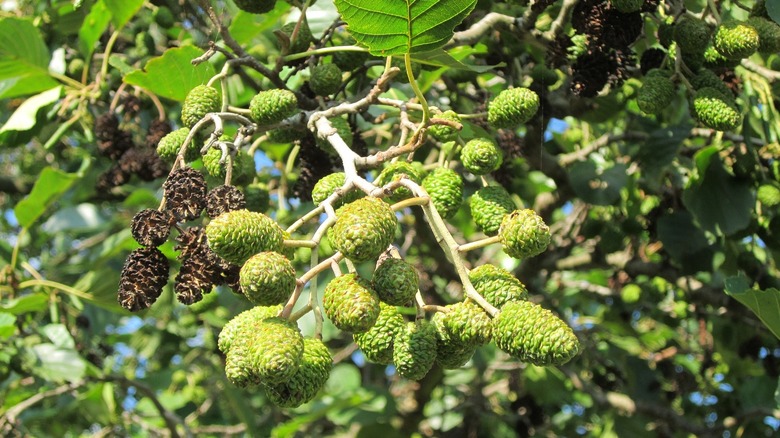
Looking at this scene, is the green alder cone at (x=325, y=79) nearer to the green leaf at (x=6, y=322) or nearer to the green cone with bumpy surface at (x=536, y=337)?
the green cone with bumpy surface at (x=536, y=337)

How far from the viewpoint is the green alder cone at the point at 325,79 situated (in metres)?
1.67

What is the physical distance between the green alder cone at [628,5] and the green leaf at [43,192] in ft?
5.89

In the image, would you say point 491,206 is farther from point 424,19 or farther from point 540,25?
point 540,25

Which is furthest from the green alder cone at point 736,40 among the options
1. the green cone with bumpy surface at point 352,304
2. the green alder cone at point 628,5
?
the green cone with bumpy surface at point 352,304

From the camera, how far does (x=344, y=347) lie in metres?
4.12

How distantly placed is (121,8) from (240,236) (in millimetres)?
1573

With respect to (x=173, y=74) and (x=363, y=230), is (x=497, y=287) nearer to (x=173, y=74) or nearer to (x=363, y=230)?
(x=363, y=230)

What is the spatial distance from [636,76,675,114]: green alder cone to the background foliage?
0.37 ft

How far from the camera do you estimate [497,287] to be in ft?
3.91

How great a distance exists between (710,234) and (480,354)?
5.74 feet

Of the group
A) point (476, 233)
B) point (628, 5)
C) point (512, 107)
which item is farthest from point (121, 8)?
point (476, 233)

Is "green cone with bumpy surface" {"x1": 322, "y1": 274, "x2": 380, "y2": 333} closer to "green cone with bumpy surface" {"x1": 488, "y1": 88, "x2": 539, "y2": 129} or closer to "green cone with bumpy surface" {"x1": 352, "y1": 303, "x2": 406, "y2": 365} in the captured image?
"green cone with bumpy surface" {"x1": 352, "y1": 303, "x2": 406, "y2": 365}

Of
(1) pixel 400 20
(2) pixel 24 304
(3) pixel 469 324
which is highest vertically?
(1) pixel 400 20

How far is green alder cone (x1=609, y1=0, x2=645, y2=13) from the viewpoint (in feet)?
5.41
